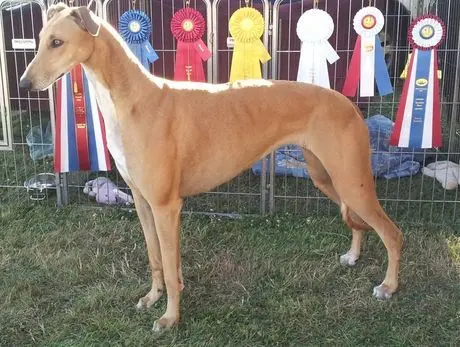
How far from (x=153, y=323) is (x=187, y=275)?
0.64 meters

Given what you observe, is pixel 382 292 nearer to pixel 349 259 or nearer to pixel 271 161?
pixel 349 259

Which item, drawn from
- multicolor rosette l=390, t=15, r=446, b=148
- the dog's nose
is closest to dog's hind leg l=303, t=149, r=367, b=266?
multicolor rosette l=390, t=15, r=446, b=148

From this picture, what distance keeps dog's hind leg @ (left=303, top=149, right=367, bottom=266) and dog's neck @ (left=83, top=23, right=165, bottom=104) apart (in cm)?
130

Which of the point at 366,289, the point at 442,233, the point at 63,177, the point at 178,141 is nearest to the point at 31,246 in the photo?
the point at 63,177

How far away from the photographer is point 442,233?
454 centimetres

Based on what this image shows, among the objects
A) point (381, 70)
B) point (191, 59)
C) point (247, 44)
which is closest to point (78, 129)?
point (191, 59)

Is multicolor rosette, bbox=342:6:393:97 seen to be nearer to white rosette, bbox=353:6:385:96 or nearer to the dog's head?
white rosette, bbox=353:6:385:96

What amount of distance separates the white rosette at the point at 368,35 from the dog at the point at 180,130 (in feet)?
3.71

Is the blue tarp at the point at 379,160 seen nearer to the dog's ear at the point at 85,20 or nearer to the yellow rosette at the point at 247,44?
the yellow rosette at the point at 247,44

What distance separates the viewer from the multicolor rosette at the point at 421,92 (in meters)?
4.40

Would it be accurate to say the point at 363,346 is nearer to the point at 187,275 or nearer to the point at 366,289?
the point at 366,289

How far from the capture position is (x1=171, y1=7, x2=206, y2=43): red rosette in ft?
14.9

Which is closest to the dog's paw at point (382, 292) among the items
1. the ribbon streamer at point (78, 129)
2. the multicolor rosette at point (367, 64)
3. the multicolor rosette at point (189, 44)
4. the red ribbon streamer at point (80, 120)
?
the multicolor rosette at point (367, 64)

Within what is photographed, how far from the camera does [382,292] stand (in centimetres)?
365
